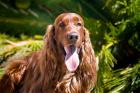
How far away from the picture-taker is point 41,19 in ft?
39.6

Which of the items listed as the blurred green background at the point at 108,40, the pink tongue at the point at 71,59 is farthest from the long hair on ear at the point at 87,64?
the blurred green background at the point at 108,40

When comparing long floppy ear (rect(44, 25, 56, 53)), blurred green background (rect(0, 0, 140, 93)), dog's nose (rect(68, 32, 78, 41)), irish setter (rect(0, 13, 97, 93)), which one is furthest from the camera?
blurred green background (rect(0, 0, 140, 93))

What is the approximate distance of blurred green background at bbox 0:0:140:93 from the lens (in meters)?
9.09

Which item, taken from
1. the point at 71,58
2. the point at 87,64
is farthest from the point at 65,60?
the point at 87,64

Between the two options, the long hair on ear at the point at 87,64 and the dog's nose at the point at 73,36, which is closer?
the dog's nose at the point at 73,36

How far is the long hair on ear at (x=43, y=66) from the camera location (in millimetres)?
6590

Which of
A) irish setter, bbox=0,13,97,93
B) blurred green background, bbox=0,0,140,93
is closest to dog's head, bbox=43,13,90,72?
irish setter, bbox=0,13,97,93

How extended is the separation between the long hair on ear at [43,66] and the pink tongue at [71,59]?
161 millimetres

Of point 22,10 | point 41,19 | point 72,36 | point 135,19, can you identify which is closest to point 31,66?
point 72,36

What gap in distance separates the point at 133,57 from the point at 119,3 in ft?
2.72

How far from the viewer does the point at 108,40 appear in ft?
32.1

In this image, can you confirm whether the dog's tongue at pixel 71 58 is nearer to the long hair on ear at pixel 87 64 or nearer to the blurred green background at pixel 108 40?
the long hair on ear at pixel 87 64

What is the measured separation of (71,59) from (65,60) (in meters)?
0.10

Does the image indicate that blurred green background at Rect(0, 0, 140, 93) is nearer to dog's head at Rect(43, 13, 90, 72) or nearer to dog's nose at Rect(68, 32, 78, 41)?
dog's head at Rect(43, 13, 90, 72)
